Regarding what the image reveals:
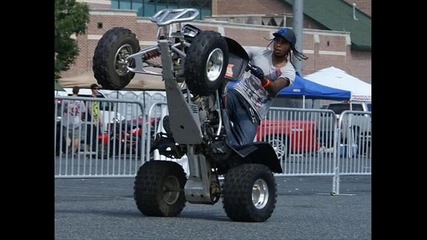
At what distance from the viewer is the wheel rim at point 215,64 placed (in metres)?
8.36

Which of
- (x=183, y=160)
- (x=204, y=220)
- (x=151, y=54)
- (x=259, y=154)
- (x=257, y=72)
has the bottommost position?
(x=204, y=220)

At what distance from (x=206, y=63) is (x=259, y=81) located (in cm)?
119

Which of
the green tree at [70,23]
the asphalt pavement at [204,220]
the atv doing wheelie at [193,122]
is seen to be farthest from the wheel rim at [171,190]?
the green tree at [70,23]

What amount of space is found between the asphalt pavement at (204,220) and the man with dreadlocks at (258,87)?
754mm

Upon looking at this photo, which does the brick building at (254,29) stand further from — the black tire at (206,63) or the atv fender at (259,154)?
the black tire at (206,63)

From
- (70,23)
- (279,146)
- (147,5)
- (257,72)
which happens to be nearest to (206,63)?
(257,72)

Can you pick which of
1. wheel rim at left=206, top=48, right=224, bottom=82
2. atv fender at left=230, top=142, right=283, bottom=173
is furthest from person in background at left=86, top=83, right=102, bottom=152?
wheel rim at left=206, top=48, right=224, bottom=82

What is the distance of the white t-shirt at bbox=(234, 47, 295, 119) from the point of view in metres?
9.34

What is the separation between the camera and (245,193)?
28.5 feet

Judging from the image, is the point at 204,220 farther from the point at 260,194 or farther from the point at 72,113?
the point at 72,113

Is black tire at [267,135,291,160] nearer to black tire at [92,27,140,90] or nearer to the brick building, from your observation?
black tire at [92,27,140,90]
